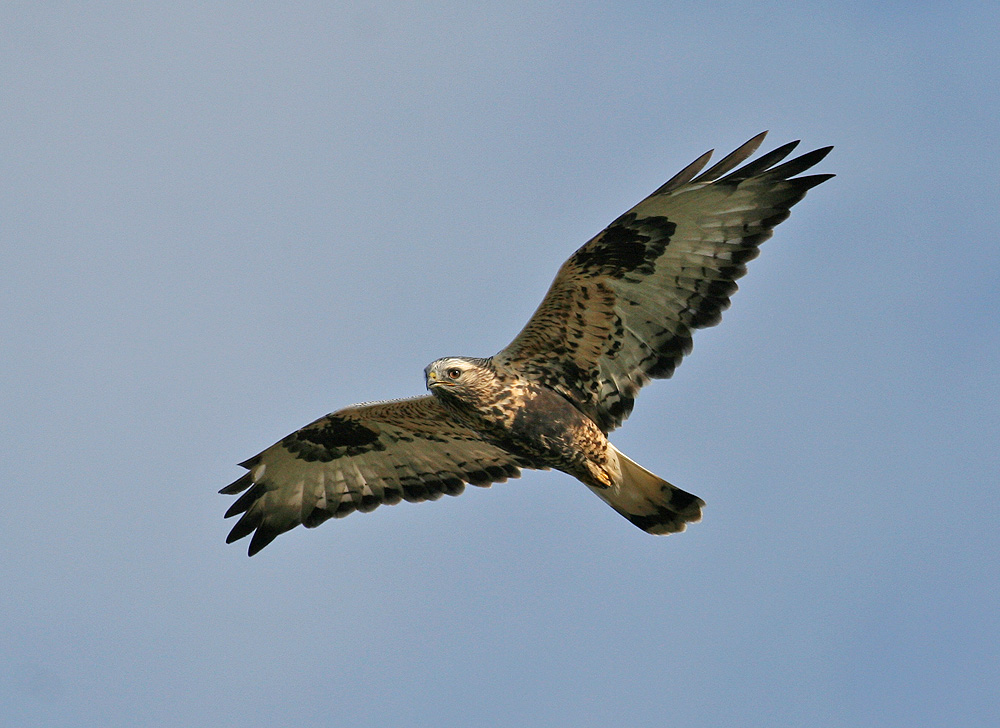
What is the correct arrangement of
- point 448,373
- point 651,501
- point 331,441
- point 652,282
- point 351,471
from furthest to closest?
point 351,471 < point 331,441 < point 651,501 < point 652,282 < point 448,373

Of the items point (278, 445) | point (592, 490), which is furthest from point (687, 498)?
point (278, 445)

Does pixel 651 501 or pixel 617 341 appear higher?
pixel 617 341

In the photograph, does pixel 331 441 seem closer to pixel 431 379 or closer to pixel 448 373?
pixel 431 379

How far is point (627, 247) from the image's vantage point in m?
10.9

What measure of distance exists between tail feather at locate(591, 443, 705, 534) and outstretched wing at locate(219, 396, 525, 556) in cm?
115

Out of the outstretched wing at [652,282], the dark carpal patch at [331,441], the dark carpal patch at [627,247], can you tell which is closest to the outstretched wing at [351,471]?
the dark carpal patch at [331,441]

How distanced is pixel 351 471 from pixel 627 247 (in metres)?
3.65

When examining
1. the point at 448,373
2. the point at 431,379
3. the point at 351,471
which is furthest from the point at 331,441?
the point at 448,373

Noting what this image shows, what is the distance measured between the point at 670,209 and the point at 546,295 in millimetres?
1240

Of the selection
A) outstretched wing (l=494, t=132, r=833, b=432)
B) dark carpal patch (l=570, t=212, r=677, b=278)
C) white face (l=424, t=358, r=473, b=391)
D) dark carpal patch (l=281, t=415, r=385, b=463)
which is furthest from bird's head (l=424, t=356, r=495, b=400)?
dark carpal patch (l=281, t=415, r=385, b=463)

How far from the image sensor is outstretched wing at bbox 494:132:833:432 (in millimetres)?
10789

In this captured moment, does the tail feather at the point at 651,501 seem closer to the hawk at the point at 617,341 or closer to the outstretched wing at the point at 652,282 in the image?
the hawk at the point at 617,341

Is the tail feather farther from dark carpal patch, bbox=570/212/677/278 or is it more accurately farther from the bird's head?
dark carpal patch, bbox=570/212/677/278

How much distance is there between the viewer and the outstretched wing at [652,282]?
35.4 ft
